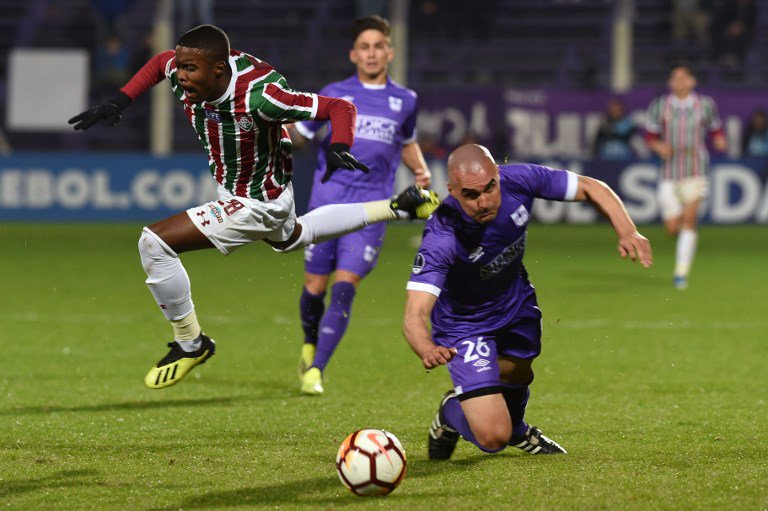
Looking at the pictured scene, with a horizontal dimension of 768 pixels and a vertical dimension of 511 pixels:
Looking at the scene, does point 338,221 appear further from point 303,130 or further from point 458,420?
point 303,130

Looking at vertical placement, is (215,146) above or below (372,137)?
above

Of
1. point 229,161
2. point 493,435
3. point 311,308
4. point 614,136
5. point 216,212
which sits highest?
point 229,161

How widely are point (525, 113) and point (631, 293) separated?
8.85m

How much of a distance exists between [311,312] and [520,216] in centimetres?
281

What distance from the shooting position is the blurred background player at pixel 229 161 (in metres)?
6.10

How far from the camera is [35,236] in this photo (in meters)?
19.2

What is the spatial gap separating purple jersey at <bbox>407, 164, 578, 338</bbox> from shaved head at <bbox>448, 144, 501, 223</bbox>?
0.49ft

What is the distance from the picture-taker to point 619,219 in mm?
5559

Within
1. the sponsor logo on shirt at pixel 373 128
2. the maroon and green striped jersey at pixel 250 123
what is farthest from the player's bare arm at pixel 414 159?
the maroon and green striped jersey at pixel 250 123

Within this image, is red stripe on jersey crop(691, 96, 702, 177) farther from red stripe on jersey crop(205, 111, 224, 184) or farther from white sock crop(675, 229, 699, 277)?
red stripe on jersey crop(205, 111, 224, 184)

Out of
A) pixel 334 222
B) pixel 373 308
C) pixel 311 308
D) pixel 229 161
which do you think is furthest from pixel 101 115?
pixel 373 308

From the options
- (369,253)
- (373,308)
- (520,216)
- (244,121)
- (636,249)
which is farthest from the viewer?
(373,308)

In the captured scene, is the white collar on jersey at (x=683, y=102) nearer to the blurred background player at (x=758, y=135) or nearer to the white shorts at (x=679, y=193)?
the white shorts at (x=679, y=193)

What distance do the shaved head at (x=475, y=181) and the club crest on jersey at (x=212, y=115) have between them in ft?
4.50
